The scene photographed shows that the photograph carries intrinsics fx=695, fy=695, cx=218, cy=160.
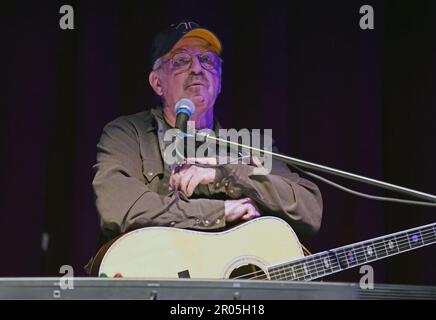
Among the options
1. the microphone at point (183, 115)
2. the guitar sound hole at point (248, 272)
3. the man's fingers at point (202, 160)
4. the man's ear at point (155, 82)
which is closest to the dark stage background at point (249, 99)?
the man's ear at point (155, 82)

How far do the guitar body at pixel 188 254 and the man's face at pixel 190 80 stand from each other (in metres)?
0.57

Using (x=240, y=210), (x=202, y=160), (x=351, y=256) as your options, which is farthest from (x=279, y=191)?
(x=351, y=256)

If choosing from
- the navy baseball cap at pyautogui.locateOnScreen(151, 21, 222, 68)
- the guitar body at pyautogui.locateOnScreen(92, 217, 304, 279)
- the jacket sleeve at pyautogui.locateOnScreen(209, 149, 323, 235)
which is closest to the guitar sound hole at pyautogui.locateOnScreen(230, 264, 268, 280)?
the guitar body at pyautogui.locateOnScreen(92, 217, 304, 279)

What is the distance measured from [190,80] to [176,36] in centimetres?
19

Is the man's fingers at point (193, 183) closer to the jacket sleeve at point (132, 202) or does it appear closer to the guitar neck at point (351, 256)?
the jacket sleeve at point (132, 202)

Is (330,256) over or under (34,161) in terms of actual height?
under

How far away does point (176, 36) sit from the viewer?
9.25ft

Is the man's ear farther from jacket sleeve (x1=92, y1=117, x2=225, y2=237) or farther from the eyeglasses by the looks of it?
jacket sleeve (x1=92, y1=117, x2=225, y2=237)

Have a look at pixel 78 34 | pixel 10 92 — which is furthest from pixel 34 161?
pixel 78 34

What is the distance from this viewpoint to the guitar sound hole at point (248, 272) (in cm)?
237
